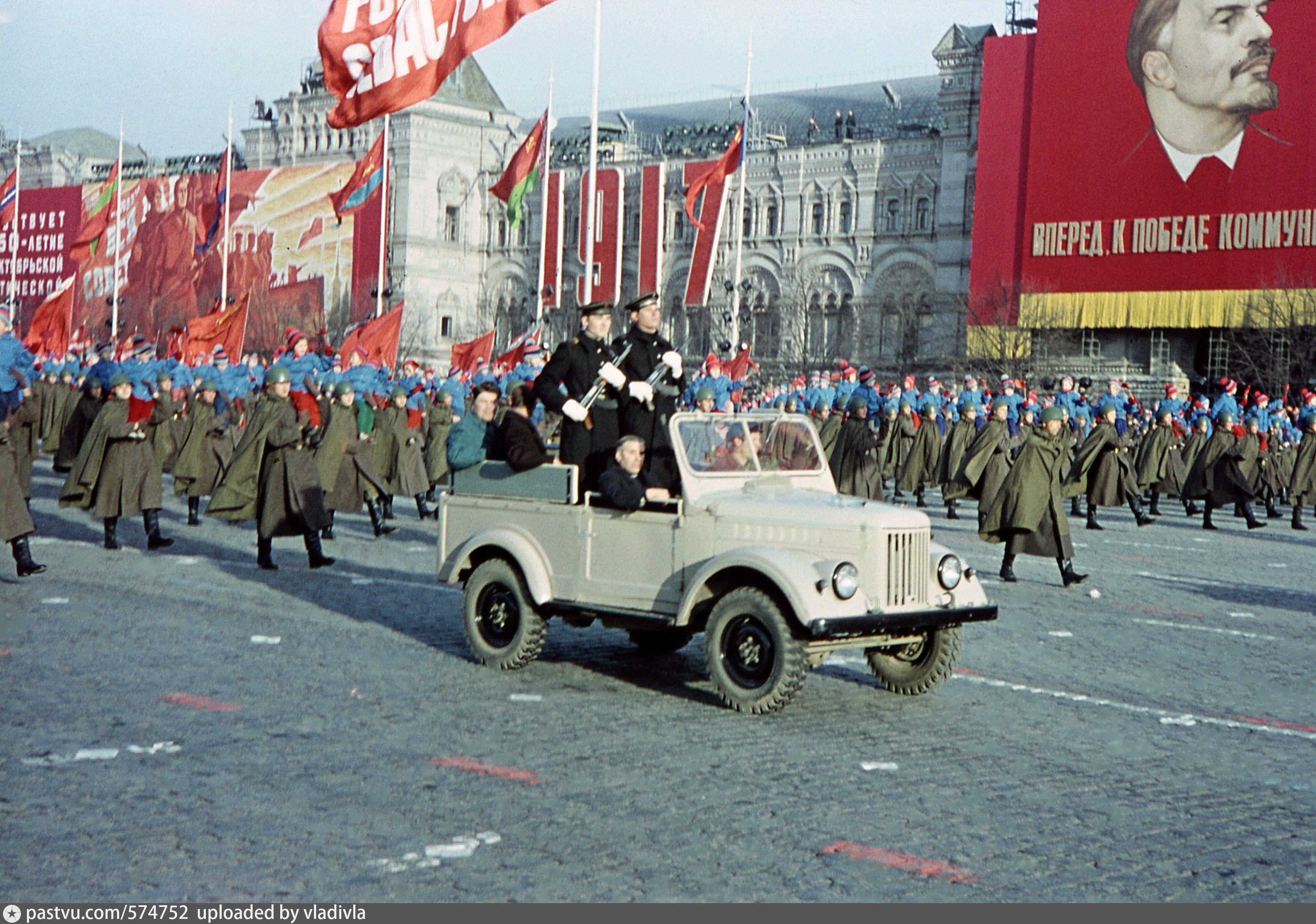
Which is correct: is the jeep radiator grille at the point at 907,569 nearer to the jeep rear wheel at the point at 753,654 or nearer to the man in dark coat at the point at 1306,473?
the jeep rear wheel at the point at 753,654

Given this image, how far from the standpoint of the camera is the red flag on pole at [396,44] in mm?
15312

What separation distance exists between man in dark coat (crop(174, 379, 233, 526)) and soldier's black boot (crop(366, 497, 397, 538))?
1.85 m

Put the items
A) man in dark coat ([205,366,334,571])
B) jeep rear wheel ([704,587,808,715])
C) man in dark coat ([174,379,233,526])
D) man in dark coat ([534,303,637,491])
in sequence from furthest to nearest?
man in dark coat ([174,379,233,526]) → man in dark coat ([205,366,334,571]) → man in dark coat ([534,303,637,491]) → jeep rear wheel ([704,587,808,715])

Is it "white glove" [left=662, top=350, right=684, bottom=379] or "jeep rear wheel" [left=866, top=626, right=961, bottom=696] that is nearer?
"jeep rear wheel" [left=866, top=626, right=961, bottom=696]

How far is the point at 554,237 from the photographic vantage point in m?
73.9

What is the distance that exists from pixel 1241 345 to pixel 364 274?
41660 mm

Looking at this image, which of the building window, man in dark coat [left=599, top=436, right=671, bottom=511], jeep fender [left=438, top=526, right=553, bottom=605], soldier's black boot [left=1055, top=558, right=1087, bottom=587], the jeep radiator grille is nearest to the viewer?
the jeep radiator grille

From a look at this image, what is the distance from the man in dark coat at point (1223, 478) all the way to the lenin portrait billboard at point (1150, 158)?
23.8 metres

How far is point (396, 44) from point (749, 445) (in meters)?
8.74

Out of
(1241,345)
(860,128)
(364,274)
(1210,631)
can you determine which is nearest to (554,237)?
(364,274)

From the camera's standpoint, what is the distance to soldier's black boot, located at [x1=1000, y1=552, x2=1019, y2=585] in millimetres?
14492

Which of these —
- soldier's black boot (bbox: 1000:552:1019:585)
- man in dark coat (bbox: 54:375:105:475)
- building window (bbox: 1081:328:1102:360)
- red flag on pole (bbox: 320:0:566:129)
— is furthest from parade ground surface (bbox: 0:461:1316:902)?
building window (bbox: 1081:328:1102:360)

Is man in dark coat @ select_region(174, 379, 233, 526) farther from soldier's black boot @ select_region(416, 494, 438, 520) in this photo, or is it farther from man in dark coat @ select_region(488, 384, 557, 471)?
man in dark coat @ select_region(488, 384, 557, 471)

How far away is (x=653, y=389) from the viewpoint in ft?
31.0
